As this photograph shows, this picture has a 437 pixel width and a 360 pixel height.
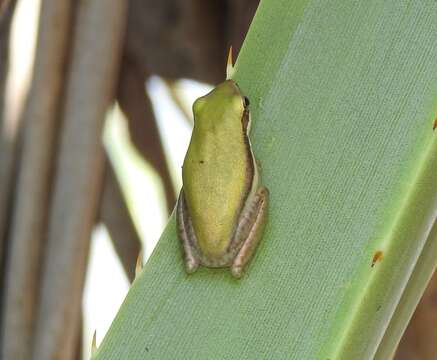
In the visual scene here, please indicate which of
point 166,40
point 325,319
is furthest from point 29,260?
point 325,319

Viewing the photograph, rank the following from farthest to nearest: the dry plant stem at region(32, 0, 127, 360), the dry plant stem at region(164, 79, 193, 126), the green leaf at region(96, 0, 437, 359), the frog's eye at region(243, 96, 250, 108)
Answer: the dry plant stem at region(164, 79, 193, 126) → the dry plant stem at region(32, 0, 127, 360) → the frog's eye at region(243, 96, 250, 108) → the green leaf at region(96, 0, 437, 359)

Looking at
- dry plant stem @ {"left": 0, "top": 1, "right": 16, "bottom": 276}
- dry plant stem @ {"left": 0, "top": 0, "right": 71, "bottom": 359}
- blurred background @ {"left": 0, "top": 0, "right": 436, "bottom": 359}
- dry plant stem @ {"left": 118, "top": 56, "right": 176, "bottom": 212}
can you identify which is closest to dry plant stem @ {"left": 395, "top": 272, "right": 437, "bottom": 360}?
blurred background @ {"left": 0, "top": 0, "right": 436, "bottom": 359}

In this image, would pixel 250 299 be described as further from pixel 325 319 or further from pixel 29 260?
pixel 29 260

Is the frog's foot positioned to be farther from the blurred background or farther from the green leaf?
the blurred background

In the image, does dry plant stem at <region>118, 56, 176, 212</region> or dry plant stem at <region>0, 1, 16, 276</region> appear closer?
dry plant stem at <region>0, 1, 16, 276</region>

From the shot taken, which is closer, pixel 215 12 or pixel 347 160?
pixel 347 160

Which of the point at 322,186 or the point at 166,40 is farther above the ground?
the point at 166,40

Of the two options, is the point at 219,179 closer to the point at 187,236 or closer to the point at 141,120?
the point at 187,236
